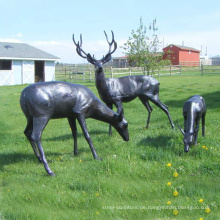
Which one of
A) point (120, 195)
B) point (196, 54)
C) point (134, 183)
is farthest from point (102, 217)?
point (196, 54)

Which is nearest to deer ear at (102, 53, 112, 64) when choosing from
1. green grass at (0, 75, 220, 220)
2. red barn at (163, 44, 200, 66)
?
green grass at (0, 75, 220, 220)

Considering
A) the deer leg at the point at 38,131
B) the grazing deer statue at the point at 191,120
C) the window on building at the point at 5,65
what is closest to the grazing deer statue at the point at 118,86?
the grazing deer statue at the point at 191,120

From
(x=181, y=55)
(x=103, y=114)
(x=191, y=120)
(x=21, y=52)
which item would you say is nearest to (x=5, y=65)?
(x=21, y=52)

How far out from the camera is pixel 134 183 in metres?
4.63

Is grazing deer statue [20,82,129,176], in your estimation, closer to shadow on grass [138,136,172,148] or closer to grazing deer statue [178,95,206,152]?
shadow on grass [138,136,172,148]

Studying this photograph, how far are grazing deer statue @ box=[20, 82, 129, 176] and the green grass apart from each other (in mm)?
471

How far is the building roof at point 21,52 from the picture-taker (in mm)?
27542

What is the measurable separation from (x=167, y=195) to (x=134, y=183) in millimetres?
587

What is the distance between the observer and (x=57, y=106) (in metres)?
5.54

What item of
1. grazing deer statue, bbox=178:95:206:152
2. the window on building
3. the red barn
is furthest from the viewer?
the red barn

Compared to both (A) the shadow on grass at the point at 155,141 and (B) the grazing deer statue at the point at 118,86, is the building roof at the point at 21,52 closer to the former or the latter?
(B) the grazing deer statue at the point at 118,86

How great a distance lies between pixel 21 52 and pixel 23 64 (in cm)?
193

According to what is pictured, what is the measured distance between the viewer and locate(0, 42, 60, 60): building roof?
27.5m

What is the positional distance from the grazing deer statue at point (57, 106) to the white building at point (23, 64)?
22668 millimetres
